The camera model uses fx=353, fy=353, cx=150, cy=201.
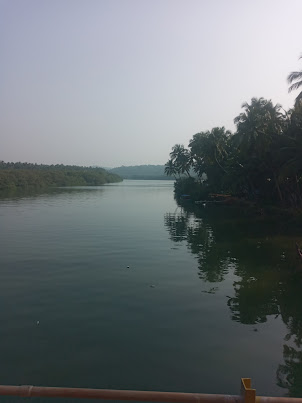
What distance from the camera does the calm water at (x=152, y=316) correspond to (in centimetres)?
951

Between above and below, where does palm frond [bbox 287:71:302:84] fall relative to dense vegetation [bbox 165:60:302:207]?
above

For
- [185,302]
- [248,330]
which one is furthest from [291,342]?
[185,302]

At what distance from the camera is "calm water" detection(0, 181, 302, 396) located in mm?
9508

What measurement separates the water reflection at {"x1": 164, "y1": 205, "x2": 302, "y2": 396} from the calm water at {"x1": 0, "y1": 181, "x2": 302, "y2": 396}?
6cm

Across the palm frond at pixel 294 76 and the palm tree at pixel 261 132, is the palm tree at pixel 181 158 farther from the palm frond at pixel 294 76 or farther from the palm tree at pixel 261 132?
the palm frond at pixel 294 76

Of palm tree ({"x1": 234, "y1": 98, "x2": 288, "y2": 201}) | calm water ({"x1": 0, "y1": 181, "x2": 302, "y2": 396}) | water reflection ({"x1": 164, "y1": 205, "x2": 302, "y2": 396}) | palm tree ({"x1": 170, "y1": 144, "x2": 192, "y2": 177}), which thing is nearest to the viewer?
calm water ({"x1": 0, "y1": 181, "x2": 302, "y2": 396})

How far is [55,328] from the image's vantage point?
1216 cm

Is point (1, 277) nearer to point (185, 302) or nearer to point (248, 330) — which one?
point (185, 302)

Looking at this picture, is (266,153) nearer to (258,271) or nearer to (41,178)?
(258,271)

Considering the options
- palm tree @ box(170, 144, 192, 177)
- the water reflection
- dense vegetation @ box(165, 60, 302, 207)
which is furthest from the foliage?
palm tree @ box(170, 144, 192, 177)

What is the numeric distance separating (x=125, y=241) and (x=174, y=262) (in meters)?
7.42

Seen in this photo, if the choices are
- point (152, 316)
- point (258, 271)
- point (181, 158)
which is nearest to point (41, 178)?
point (181, 158)

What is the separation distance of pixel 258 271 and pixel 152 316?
9.01 meters

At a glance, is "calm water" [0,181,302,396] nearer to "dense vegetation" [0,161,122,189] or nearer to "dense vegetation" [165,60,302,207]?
"dense vegetation" [165,60,302,207]
